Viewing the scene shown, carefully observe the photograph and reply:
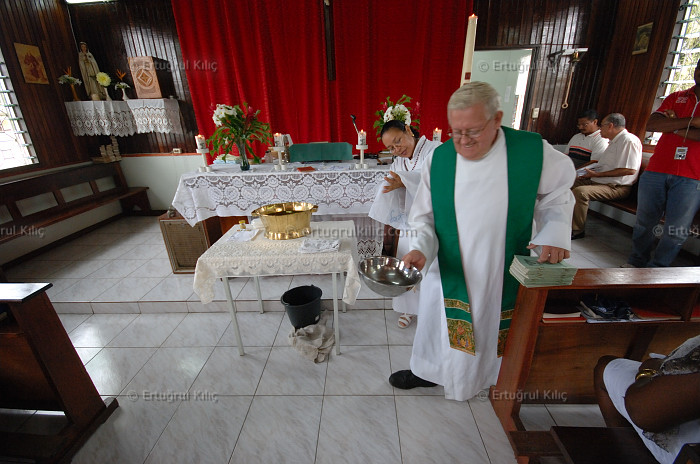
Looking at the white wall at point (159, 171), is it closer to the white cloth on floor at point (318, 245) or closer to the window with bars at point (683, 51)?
the white cloth on floor at point (318, 245)

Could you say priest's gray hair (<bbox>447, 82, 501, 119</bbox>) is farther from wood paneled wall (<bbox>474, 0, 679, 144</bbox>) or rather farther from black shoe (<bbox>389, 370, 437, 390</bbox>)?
wood paneled wall (<bbox>474, 0, 679, 144</bbox>)

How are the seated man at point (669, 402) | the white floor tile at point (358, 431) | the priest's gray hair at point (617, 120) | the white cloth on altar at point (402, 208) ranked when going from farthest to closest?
the priest's gray hair at point (617, 120), the white cloth on altar at point (402, 208), the white floor tile at point (358, 431), the seated man at point (669, 402)

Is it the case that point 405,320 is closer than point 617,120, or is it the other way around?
point 405,320

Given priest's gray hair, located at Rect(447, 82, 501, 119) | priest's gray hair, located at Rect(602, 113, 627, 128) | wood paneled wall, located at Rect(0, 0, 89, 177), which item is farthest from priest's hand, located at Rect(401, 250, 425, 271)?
wood paneled wall, located at Rect(0, 0, 89, 177)

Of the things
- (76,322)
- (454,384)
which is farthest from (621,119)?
(76,322)

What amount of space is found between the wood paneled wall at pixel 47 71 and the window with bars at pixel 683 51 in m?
8.37

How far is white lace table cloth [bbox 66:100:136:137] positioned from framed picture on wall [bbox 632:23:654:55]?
24.6 ft

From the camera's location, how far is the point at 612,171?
381 centimetres

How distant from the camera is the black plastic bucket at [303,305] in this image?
89.9 inches

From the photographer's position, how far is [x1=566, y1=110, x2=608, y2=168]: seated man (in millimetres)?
4273

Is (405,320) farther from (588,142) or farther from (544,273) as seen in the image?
(588,142)

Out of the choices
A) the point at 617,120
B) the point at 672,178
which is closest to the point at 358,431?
the point at 672,178

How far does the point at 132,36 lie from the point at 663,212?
291 inches

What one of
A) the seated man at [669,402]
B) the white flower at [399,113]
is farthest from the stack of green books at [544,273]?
the white flower at [399,113]
